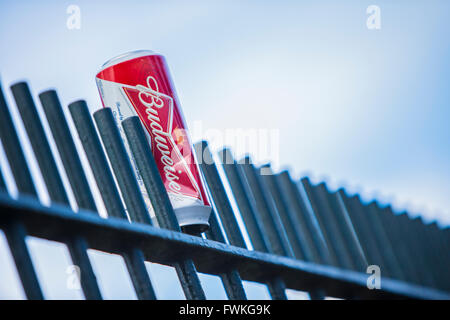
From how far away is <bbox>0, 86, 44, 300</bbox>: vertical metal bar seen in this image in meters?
1.24

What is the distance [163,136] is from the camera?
1.85 m

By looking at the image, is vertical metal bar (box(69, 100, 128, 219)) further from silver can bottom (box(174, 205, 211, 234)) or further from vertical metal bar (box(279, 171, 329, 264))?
vertical metal bar (box(279, 171, 329, 264))

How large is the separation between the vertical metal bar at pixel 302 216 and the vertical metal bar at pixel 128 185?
108cm

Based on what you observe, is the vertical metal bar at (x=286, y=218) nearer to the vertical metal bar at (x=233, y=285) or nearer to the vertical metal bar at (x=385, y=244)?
the vertical metal bar at (x=233, y=285)

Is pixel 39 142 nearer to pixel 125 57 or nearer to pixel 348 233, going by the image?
pixel 125 57

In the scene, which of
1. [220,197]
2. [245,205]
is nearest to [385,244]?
[245,205]

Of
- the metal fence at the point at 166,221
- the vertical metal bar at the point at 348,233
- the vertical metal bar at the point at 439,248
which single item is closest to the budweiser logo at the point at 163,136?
the metal fence at the point at 166,221

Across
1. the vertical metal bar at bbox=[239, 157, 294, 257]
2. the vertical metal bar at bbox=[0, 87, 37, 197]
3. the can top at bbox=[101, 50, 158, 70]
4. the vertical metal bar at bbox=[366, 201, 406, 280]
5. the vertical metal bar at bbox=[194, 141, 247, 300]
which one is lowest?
the vertical metal bar at bbox=[366, 201, 406, 280]

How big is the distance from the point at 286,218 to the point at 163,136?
2.67 ft

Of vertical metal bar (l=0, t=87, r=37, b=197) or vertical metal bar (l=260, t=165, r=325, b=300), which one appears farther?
vertical metal bar (l=260, t=165, r=325, b=300)

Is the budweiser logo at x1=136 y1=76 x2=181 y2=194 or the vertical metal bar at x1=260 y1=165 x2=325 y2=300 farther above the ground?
the budweiser logo at x1=136 y1=76 x2=181 y2=194

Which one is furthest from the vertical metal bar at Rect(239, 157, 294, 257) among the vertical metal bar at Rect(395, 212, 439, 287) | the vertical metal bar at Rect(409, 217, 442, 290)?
the vertical metal bar at Rect(409, 217, 442, 290)
